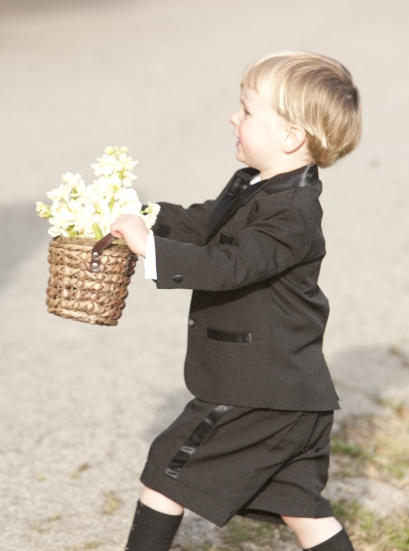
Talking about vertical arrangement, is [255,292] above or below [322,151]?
below

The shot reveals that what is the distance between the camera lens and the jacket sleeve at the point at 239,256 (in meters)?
2.23

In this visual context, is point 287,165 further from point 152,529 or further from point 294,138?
point 152,529

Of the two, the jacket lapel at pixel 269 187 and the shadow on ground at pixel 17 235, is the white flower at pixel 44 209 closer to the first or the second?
the jacket lapel at pixel 269 187

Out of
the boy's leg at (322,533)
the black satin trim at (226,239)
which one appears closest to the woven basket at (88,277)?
the black satin trim at (226,239)

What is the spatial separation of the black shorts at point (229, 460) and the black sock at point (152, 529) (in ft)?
0.25

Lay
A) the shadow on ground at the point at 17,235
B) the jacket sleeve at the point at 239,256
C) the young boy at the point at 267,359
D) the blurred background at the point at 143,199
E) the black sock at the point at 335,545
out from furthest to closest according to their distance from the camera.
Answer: the shadow on ground at the point at 17,235, the blurred background at the point at 143,199, the black sock at the point at 335,545, the young boy at the point at 267,359, the jacket sleeve at the point at 239,256

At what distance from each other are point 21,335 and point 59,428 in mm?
1191

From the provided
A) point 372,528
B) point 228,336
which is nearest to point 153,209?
point 228,336

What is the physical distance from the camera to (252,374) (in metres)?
2.44

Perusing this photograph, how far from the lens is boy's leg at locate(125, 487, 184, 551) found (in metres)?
2.52

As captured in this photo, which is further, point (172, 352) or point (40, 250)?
point (40, 250)

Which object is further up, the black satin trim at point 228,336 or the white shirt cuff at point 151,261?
the white shirt cuff at point 151,261

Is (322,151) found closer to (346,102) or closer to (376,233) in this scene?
(346,102)

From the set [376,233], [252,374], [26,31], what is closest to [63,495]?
[252,374]
